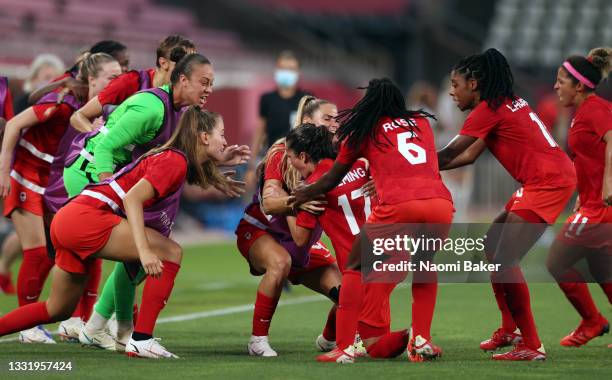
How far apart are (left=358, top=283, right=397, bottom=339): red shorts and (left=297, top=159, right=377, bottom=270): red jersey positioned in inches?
16.8

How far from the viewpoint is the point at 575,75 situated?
779cm

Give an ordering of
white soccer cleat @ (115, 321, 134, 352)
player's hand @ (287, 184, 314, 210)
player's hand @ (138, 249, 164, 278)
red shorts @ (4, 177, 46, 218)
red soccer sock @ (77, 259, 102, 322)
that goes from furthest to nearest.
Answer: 1. red shorts @ (4, 177, 46, 218)
2. red soccer sock @ (77, 259, 102, 322)
3. white soccer cleat @ (115, 321, 134, 352)
4. player's hand @ (287, 184, 314, 210)
5. player's hand @ (138, 249, 164, 278)

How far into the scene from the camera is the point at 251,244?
762 centimetres

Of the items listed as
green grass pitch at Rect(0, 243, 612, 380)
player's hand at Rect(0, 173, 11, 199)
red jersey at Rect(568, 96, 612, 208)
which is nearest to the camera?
green grass pitch at Rect(0, 243, 612, 380)

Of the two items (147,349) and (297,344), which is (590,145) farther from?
(147,349)

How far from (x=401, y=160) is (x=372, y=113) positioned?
0.32 metres

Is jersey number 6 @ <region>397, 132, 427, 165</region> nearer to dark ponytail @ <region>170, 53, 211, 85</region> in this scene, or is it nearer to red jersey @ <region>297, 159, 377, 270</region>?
red jersey @ <region>297, 159, 377, 270</region>

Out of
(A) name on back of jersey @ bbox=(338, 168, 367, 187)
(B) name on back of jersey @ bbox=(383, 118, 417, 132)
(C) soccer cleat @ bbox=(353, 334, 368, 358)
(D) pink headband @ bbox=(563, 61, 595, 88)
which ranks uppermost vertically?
(D) pink headband @ bbox=(563, 61, 595, 88)

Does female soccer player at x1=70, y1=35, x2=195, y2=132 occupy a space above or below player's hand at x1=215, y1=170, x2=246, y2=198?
above

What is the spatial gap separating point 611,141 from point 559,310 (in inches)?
108

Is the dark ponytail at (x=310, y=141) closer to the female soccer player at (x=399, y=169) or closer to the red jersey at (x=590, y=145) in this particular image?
the female soccer player at (x=399, y=169)

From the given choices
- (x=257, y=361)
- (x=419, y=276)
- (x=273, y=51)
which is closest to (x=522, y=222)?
(x=419, y=276)

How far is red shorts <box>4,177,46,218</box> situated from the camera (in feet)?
28.0

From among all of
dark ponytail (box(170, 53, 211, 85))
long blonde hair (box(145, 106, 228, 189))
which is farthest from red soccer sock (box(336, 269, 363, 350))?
dark ponytail (box(170, 53, 211, 85))
